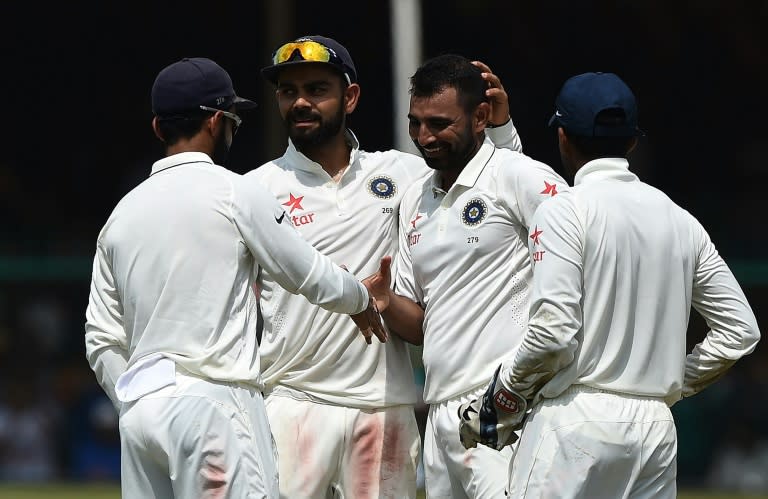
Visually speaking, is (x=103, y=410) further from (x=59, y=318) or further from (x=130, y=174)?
(x=130, y=174)

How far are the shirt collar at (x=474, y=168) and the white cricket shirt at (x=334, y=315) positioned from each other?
8.2 inches

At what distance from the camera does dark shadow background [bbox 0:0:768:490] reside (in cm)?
1600

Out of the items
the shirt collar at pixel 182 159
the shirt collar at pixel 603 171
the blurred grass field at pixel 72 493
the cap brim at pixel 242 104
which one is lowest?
the blurred grass field at pixel 72 493

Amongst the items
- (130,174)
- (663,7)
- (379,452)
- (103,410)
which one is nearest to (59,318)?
(103,410)

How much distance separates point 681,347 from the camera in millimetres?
4465

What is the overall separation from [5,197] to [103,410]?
4400 millimetres

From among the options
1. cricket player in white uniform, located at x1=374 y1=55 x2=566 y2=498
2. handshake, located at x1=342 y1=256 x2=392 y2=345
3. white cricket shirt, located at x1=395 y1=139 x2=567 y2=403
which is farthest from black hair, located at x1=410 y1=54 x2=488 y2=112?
handshake, located at x1=342 y1=256 x2=392 y2=345

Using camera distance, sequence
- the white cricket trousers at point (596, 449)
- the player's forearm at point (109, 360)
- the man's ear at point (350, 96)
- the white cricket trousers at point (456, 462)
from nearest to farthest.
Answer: the white cricket trousers at point (596, 449) → the player's forearm at point (109, 360) → the white cricket trousers at point (456, 462) → the man's ear at point (350, 96)

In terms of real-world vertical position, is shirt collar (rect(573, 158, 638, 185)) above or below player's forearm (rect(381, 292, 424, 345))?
above

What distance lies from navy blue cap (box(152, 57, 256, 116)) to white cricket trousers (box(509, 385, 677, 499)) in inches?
59.5

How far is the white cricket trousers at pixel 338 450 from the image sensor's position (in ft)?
17.0

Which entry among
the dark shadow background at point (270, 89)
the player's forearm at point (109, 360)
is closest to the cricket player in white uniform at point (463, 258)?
the player's forearm at point (109, 360)

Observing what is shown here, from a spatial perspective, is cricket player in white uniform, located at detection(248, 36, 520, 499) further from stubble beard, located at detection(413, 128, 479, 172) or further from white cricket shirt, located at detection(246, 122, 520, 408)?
stubble beard, located at detection(413, 128, 479, 172)

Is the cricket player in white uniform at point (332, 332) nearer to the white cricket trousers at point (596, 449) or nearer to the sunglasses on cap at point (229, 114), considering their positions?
the sunglasses on cap at point (229, 114)
